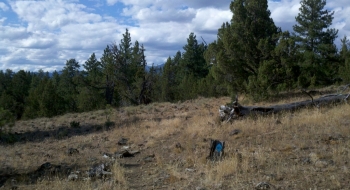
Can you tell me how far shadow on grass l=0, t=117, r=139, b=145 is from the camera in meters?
15.0

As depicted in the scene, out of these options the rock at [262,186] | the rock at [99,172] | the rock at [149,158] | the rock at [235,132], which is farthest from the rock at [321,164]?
the rock at [99,172]

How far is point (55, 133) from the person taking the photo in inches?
644

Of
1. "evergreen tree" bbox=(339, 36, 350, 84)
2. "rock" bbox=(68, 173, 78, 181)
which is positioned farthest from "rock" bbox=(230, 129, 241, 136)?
"evergreen tree" bbox=(339, 36, 350, 84)

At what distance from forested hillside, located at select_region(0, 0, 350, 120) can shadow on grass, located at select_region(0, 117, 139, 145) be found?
194 centimetres

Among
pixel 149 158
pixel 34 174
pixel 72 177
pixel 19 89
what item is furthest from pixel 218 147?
pixel 19 89

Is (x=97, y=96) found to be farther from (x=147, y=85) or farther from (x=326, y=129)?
(x=326, y=129)

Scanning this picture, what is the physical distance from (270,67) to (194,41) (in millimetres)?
25288

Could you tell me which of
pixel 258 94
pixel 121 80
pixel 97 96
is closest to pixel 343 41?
pixel 258 94

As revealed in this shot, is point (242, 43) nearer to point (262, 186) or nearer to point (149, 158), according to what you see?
point (149, 158)

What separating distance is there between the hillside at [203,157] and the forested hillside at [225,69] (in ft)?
Answer: 12.6

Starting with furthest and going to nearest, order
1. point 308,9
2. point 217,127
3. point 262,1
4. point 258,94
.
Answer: point 308,9
point 262,1
point 258,94
point 217,127

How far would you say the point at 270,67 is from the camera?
1731 cm

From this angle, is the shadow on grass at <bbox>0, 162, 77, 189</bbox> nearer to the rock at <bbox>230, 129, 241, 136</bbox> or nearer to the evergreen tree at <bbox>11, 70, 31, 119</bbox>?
the rock at <bbox>230, 129, 241, 136</bbox>

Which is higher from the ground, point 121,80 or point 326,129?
point 121,80
